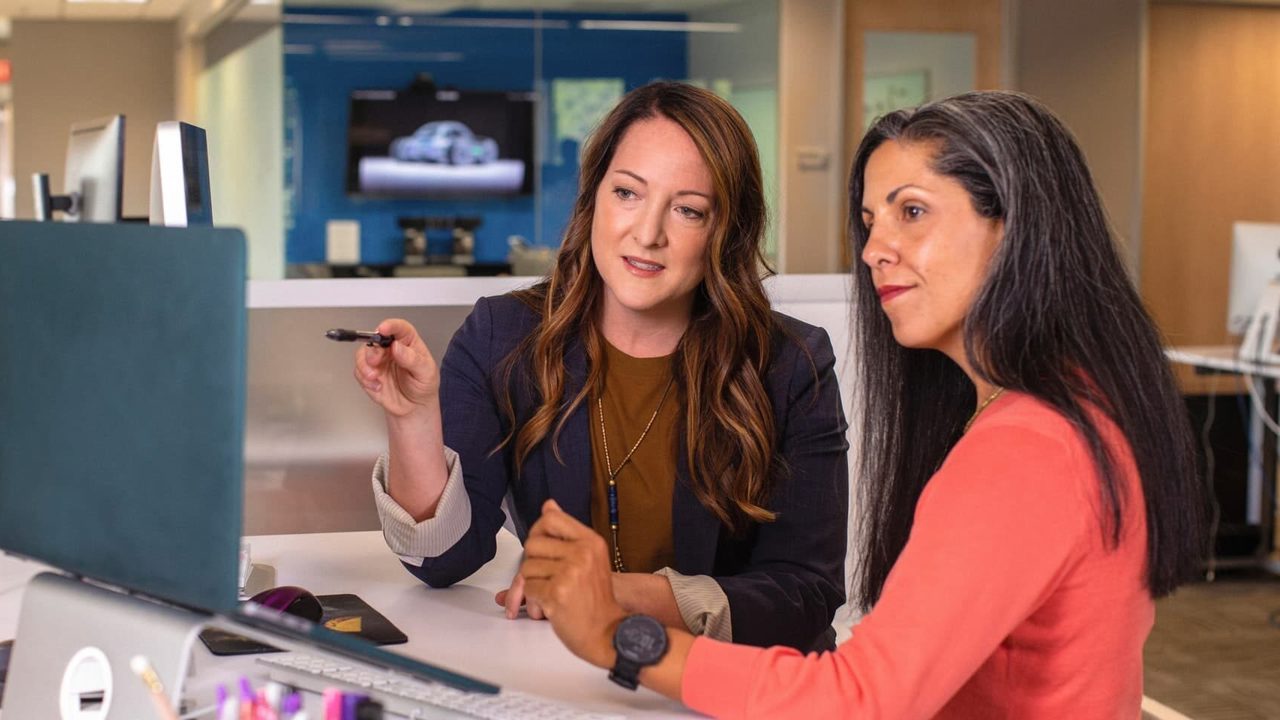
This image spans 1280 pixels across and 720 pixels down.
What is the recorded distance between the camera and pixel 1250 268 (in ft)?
15.9

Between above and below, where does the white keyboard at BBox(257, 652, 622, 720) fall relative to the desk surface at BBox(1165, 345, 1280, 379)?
below

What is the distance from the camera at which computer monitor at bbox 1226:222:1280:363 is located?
4695 millimetres

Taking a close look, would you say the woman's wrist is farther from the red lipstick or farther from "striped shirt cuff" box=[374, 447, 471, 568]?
the red lipstick

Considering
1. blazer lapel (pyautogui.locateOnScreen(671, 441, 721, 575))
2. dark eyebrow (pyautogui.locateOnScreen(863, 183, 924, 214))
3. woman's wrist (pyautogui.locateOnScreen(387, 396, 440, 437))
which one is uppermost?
dark eyebrow (pyautogui.locateOnScreen(863, 183, 924, 214))

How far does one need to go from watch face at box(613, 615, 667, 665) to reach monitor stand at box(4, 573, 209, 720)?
0.34m

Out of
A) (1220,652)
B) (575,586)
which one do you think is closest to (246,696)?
(575,586)

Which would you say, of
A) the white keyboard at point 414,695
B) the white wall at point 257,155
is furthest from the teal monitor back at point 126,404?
the white wall at point 257,155

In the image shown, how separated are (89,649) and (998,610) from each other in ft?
2.27

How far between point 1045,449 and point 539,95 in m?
6.64

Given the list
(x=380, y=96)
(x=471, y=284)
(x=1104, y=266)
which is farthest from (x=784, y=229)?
(x=1104, y=266)

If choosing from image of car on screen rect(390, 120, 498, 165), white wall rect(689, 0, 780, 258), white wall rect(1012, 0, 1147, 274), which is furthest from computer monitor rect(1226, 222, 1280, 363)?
image of car on screen rect(390, 120, 498, 165)

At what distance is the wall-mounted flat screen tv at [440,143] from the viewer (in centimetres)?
739

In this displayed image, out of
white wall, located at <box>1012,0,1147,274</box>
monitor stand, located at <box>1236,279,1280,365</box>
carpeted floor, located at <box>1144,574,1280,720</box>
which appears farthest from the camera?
white wall, located at <box>1012,0,1147,274</box>

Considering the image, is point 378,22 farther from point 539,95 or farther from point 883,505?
point 883,505
